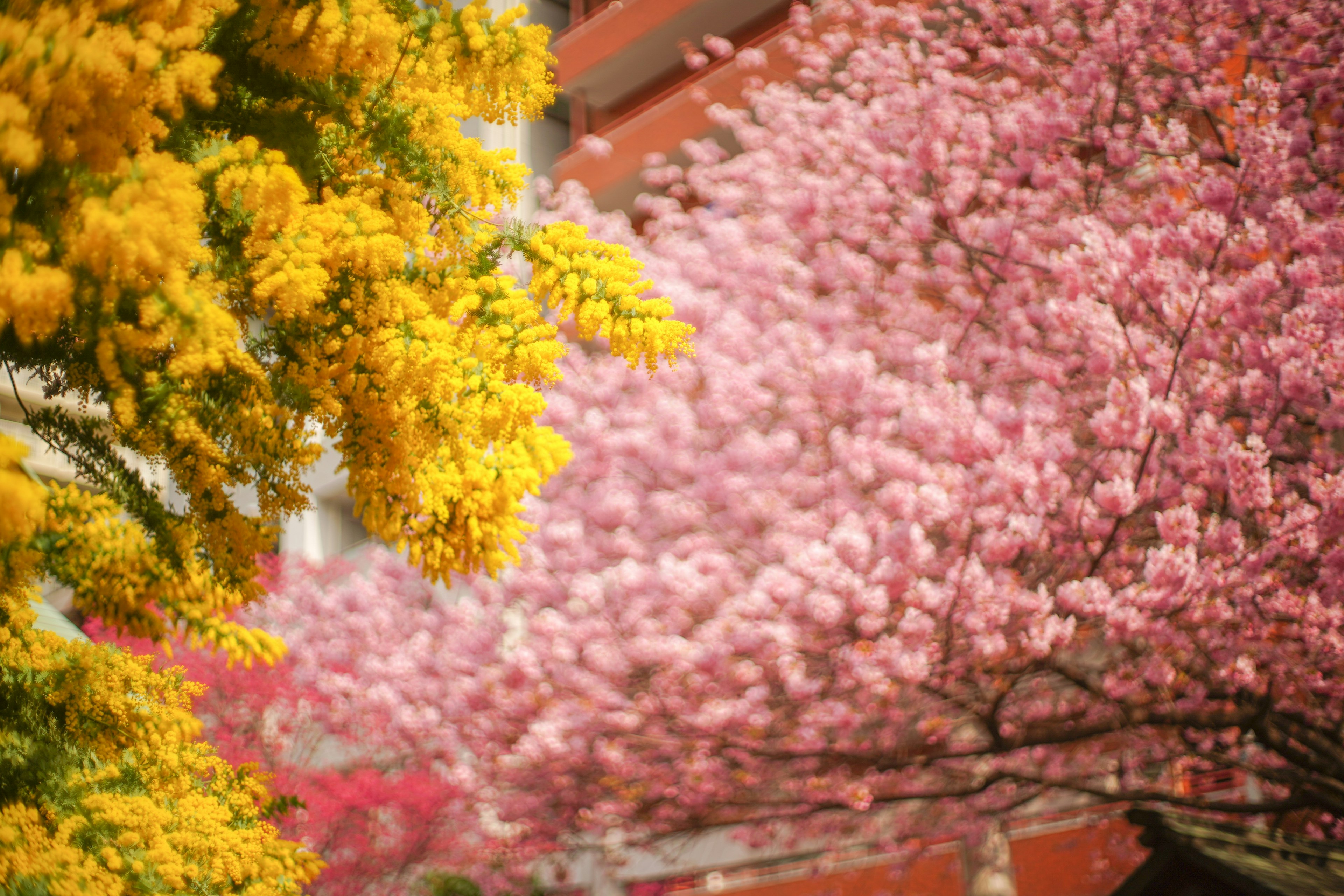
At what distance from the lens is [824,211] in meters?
12.4

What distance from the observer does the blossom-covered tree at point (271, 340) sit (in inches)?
162

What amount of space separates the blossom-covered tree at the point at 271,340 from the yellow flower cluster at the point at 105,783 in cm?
2

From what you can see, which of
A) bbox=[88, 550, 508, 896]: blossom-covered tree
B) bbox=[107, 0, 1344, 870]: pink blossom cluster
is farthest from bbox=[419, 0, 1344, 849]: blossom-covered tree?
bbox=[88, 550, 508, 896]: blossom-covered tree

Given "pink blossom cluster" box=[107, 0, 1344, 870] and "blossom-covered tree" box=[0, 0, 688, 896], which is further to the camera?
"pink blossom cluster" box=[107, 0, 1344, 870]

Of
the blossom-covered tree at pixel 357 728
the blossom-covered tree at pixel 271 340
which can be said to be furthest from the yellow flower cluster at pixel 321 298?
the blossom-covered tree at pixel 357 728

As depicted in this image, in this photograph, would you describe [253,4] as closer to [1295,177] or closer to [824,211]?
[1295,177]

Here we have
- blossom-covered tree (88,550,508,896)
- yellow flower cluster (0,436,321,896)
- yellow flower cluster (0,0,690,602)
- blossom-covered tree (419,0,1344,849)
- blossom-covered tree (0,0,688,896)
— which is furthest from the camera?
blossom-covered tree (88,550,508,896)

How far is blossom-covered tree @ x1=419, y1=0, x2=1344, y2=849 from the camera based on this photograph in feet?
25.0

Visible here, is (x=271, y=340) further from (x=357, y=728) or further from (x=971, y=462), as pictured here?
(x=357, y=728)

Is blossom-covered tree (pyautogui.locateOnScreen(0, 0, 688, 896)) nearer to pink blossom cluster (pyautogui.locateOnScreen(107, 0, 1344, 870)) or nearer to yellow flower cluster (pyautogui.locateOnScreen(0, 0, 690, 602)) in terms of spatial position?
yellow flower cluster (pyautogui.locateOnScreen(0, 0, 690, 602))

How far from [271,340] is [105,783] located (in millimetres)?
3223

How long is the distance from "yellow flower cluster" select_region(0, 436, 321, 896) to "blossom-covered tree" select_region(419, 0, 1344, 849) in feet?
13.3

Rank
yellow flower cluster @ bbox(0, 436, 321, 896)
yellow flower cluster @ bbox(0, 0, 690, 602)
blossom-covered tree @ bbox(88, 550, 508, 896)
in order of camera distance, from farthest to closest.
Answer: blossom-covered tree @ bbox(88, 550, 508, 896) → yellow flower cluster @ bbox(0, 436, 321, 896) → yellow flower cluster @ bbox(0, 0, 690, 602)

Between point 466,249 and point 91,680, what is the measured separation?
3.22m
